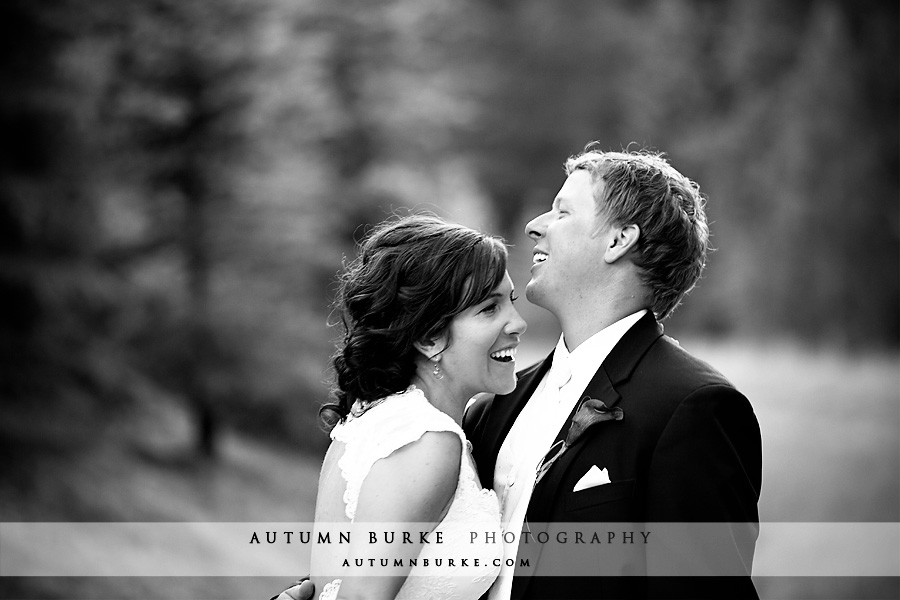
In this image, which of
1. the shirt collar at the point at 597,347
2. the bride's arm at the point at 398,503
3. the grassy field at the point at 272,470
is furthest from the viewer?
the grassy field at the point at 272,470

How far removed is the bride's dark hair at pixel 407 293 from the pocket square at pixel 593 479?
56 cm

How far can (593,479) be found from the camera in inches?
103

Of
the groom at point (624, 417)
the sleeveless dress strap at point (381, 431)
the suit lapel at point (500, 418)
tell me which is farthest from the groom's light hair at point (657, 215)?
the sleeveless dress strap at point (381, 431)

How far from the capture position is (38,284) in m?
9.27

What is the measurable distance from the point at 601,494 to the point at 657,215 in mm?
945

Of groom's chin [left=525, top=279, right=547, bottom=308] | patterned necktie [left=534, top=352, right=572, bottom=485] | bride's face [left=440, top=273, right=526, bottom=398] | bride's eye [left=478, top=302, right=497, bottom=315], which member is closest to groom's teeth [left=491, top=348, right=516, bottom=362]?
bride's face [left=440, top=273, right=526, bottom=398]

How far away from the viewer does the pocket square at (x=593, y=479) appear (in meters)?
2.60

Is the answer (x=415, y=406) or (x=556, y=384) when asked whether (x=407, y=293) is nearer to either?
(x=415, y=406)

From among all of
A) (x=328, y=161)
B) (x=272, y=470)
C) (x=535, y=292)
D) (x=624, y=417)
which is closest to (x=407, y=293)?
(x=535, y=292)

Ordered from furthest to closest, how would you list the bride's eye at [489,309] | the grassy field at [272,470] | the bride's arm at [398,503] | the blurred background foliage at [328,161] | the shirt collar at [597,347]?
the blurred background foliage at [328,161] → the grassy field at [272,470] → the shirt collar at [597,347] → the bride's eye at [489,309] → the bride's arm at [398,503]

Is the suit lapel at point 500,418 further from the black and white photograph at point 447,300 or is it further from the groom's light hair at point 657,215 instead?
the groom's light hair at point 657,215

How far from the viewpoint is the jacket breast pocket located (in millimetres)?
2568

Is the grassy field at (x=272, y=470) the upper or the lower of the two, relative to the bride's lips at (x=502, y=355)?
upper

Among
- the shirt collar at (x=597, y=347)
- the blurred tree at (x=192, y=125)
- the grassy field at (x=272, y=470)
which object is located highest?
the blurred tree at (x=192, y=125)
